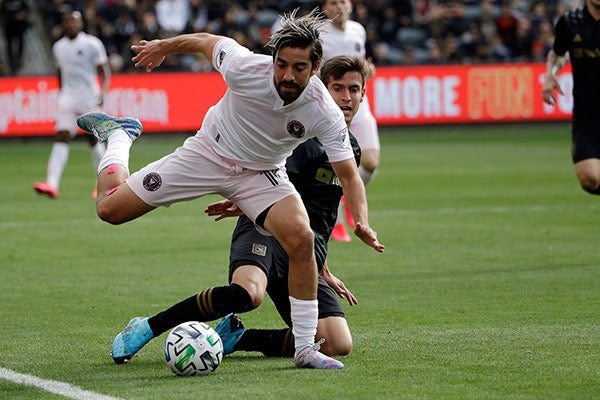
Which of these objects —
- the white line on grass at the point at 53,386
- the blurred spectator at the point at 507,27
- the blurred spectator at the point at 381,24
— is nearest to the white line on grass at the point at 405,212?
the white line on grass at the point at 53,386

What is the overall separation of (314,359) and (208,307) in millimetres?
666

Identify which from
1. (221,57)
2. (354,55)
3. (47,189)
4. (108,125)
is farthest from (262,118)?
(47,189)

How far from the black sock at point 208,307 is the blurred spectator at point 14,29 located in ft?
71.1

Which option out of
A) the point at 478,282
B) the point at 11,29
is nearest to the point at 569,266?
the point at 478,282

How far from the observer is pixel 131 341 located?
674 cm

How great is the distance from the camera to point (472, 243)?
12.1 m

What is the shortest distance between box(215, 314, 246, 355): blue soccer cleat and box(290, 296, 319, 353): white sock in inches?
21.1

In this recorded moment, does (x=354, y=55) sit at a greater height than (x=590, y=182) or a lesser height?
greater

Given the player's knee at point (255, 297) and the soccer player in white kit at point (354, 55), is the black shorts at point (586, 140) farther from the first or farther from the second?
the player's knee at point (255, 297)

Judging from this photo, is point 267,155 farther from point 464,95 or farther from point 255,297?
point 464,95

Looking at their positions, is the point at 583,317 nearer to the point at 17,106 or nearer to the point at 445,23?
the point at 17,106

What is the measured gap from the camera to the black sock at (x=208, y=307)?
21.7ft

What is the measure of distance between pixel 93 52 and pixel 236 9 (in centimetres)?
1174

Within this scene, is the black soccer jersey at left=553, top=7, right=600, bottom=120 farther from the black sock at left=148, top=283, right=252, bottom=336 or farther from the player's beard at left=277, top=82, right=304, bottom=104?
the black sock at left=148, top=283, right=252, bottom=336
